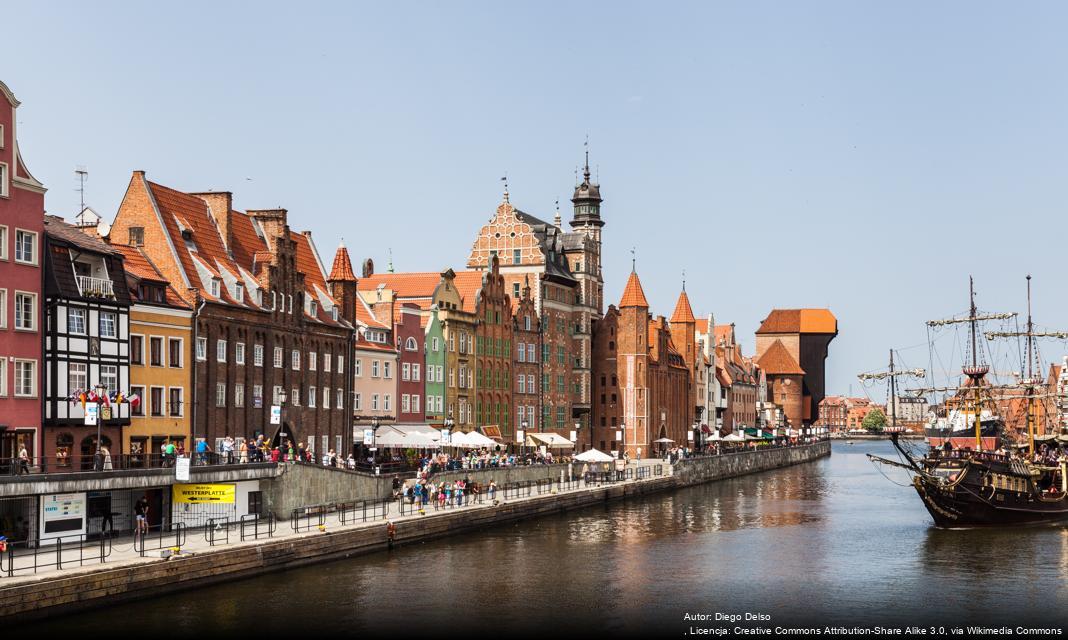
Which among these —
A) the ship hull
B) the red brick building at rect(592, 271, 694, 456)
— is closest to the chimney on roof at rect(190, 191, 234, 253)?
the ship hull

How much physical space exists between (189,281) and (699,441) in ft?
347

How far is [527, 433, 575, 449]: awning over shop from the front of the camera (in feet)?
391

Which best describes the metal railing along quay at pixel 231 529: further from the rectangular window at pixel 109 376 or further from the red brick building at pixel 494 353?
the red brick building at pixel 494 353

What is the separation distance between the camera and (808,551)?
69250mm

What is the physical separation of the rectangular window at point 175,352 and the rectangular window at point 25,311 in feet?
37.9

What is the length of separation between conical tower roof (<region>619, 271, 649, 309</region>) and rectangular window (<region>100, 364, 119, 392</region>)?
82294 mm

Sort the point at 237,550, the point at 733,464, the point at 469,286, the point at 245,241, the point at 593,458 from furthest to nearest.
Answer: the point at 733,464 → the point at 469,286 → the point at 593,458 → the point at 245,241 → the point at 237,550

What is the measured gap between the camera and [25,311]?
5669cm

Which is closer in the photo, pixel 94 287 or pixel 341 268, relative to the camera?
pixel 94 287

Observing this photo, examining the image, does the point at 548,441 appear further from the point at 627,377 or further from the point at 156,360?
the point at 156,360


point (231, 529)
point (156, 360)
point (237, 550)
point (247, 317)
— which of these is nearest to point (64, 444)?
point (231, 529)

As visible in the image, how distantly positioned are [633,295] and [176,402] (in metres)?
77.4

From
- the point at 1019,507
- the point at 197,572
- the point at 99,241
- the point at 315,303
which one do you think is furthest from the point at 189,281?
the point at 1019,507

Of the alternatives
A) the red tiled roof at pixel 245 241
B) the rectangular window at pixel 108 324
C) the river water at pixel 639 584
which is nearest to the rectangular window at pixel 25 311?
the rectangular window at pixel 108 324
